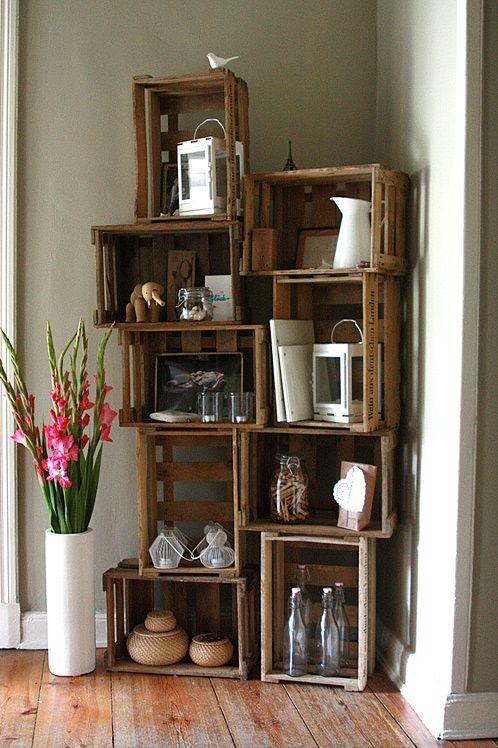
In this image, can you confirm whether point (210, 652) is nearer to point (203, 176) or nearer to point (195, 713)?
point (195, 713)

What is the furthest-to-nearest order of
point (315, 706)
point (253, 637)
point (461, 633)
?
point (253, 637) < point (315, 706) < point (461, 633)

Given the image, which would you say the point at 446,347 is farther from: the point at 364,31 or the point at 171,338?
the point at 364,31

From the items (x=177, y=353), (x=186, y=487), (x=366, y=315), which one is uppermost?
(x=366, y=315)

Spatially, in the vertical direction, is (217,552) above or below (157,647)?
above

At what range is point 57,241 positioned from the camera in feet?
11.3

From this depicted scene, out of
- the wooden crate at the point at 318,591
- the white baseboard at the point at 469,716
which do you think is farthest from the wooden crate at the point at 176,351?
the white baseboard at the point at 469,716

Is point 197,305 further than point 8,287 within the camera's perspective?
No

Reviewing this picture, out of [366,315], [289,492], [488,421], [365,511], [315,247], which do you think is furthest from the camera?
[315,247]

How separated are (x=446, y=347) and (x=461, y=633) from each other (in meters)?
0.81

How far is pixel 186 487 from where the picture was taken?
347cm

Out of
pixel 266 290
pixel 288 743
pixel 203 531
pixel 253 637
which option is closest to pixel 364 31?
pixel 266 290

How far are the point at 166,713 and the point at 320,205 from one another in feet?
5.86

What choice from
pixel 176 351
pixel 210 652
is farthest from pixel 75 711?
pixel 176 351

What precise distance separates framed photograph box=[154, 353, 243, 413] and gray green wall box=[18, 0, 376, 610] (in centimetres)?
51
